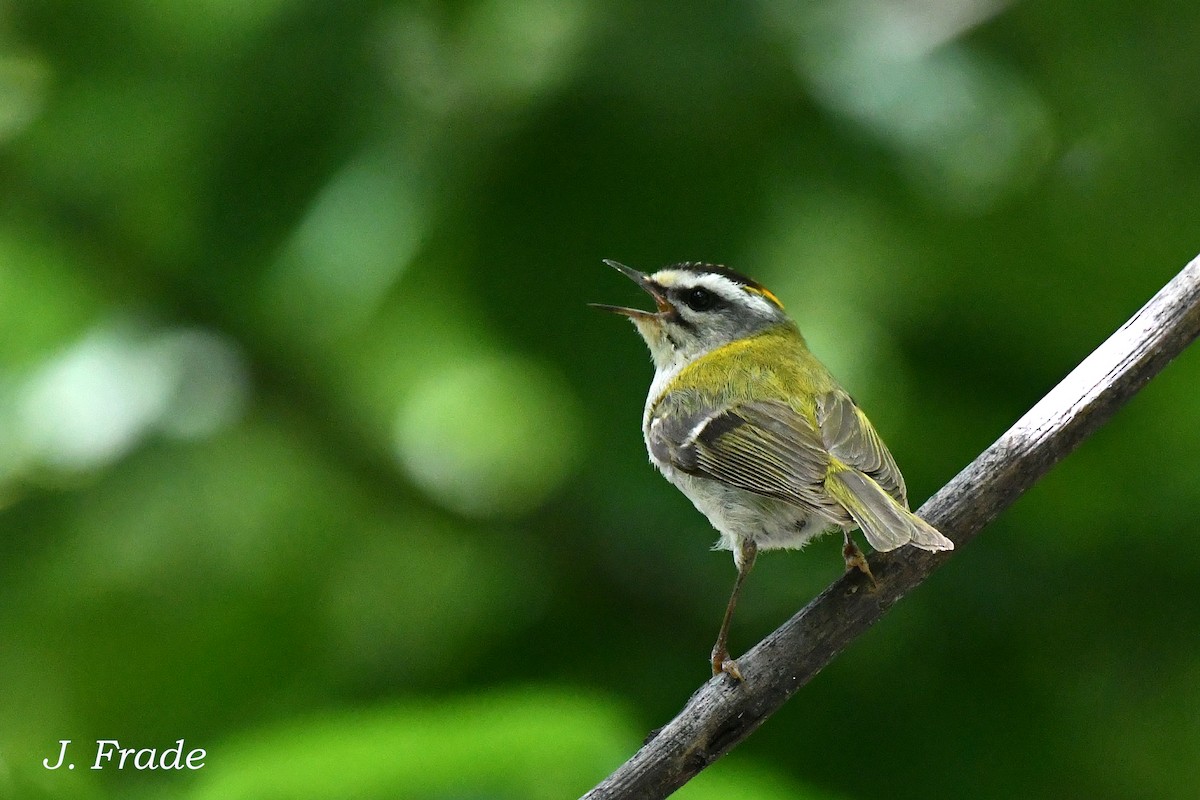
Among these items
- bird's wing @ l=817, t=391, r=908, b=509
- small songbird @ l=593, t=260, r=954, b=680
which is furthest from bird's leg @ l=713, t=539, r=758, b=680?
bird's wing @ l=817, t=391, r=908, b=509

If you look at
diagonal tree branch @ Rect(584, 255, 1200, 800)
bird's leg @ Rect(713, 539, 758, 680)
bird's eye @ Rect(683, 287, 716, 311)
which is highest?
bird's eye @ Rect(683, 287, 716, 311)

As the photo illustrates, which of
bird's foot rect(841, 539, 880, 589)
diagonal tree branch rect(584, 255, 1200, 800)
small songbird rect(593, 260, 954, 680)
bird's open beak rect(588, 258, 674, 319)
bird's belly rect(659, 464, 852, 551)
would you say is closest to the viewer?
diagonal tree branch rect(584, 255, 1200, 800)

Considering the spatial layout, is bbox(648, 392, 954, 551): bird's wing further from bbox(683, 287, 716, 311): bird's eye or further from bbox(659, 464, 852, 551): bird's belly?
bbox(683, 287, 716, 311): bird's eye

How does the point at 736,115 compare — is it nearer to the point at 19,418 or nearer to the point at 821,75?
the point at 821,75

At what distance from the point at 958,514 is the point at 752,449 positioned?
20.4 inches

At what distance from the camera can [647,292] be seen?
9.19ft

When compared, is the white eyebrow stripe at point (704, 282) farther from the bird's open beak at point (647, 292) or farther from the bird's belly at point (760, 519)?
the bird's belly at point (760, 519)

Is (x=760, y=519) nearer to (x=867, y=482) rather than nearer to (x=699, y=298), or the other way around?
(x=867, y=482)

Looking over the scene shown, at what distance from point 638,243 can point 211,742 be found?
60.2 inches


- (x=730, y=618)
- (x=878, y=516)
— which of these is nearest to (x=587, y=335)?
(x=730, y=618)

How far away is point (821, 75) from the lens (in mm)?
2922

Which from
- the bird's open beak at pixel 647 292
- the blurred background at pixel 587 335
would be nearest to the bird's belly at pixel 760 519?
the bird's open beak at pixel 647 292

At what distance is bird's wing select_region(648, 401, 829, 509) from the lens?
2.09 meters

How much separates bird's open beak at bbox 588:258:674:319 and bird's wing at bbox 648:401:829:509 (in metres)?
0.26
